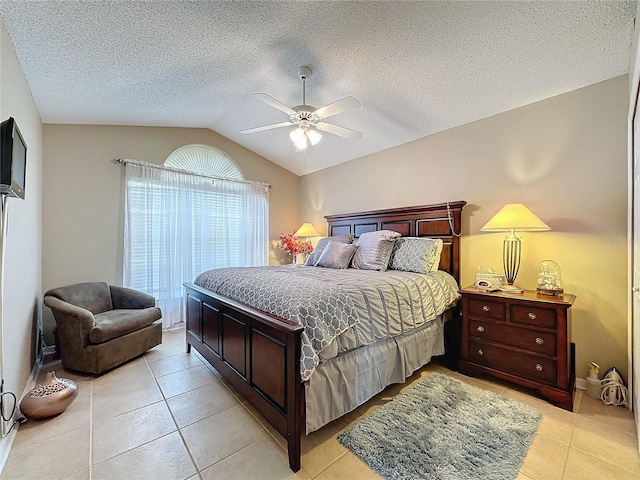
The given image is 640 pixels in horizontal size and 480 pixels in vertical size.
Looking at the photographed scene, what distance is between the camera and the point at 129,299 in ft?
10.8

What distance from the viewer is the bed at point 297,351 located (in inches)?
61.5

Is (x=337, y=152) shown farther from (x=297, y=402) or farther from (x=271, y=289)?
(x=297, y=402)

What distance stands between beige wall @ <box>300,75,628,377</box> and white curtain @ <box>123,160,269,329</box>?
3.00 meters

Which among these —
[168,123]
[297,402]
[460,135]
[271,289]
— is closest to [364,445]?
[297,402]

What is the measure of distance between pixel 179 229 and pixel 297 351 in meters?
3.23

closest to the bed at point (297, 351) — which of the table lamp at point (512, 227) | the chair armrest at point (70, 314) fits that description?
the table lamp at point (512, 227)

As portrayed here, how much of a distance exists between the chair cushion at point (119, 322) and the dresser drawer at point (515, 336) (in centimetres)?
329

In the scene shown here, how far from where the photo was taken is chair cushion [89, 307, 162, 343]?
100.0 inches

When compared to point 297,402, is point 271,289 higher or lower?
higher

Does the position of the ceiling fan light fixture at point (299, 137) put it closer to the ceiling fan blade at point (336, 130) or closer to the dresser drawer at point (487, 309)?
the ceiling fan blade at point (336, 130)

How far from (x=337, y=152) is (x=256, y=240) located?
6.61ft

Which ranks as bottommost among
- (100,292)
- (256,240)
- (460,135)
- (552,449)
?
(552,449)

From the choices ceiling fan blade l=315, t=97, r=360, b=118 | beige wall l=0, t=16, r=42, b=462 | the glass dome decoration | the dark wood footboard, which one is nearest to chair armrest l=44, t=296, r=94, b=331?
beige wall l=0, t=16, r=42, b=462

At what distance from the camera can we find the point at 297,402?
5.00ft
